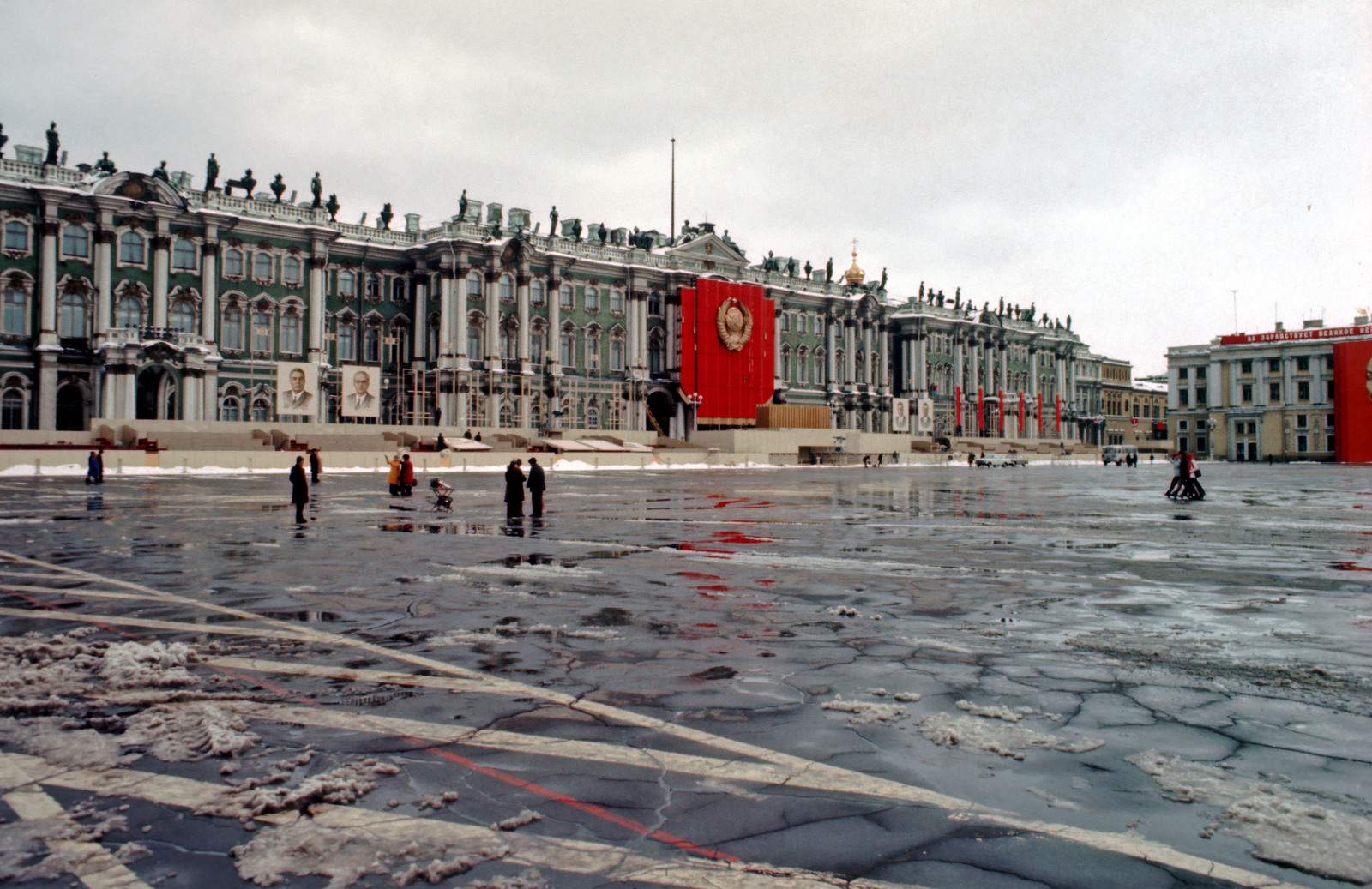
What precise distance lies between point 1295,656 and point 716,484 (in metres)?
30.0

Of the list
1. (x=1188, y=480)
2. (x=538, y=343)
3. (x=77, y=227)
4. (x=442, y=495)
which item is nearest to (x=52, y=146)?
(x=77, y=227)

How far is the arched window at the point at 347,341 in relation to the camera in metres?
65.8

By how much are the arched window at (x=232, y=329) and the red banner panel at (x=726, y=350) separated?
33.5 metres

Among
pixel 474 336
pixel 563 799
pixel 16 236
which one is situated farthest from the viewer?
pixel 474 336

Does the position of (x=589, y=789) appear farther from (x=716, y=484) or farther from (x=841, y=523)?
(x=716, y=484)

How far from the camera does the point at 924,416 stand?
99.6 m

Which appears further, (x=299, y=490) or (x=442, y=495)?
(x=442, y=495)

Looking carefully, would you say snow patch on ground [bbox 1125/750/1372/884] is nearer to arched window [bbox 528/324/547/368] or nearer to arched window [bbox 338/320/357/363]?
arched window [bbox 338/320/357/363]

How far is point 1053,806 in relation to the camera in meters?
4.10

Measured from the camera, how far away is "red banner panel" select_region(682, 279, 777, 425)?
7888 centimetres

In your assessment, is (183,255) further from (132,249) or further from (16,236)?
(16,236)

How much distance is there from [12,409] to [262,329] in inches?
572

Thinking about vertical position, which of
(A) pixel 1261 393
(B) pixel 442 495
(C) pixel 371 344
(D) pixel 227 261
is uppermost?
(D) pixel 227 261

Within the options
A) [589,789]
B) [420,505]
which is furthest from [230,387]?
[589,789]
